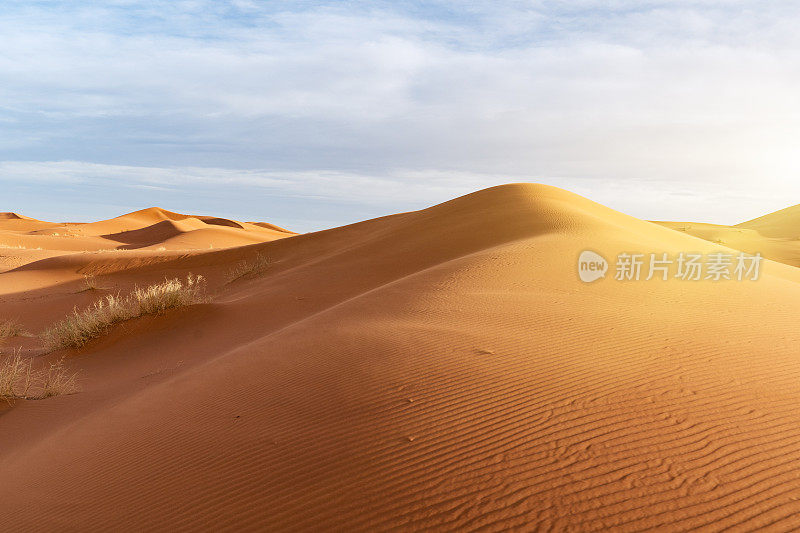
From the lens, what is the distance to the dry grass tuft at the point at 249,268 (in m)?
21.7

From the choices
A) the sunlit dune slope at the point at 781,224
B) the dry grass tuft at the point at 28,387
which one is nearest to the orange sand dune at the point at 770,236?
the sunlit dune slope at the point at 781,224

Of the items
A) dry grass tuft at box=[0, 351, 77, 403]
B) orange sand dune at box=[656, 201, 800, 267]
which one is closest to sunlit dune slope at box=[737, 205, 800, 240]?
orange sand dune at box=[656, 201, 800, 267]

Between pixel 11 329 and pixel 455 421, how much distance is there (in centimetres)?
1383

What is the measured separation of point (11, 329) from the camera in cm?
1358

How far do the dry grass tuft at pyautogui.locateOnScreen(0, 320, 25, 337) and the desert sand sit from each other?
4.36 meters

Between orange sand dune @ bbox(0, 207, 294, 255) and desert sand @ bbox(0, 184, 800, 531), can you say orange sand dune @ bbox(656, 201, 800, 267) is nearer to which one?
desert sand @ bbox(0, 184, 800, 531)

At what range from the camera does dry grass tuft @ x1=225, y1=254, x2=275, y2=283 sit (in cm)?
2173

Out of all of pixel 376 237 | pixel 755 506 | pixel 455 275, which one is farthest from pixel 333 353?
pixel 376 237

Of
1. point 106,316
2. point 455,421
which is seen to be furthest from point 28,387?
point 455,421

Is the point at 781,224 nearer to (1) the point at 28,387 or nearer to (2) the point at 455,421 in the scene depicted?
(2) the point at 455,421

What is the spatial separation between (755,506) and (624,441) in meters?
0.80

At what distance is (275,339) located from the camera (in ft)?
25.5

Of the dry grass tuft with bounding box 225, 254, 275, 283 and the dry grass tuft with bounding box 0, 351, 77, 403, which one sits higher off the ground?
the dry grass tuft with bounding box 225, 254, 275, 283

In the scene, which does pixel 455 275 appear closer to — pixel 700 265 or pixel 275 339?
pixel 275 339
